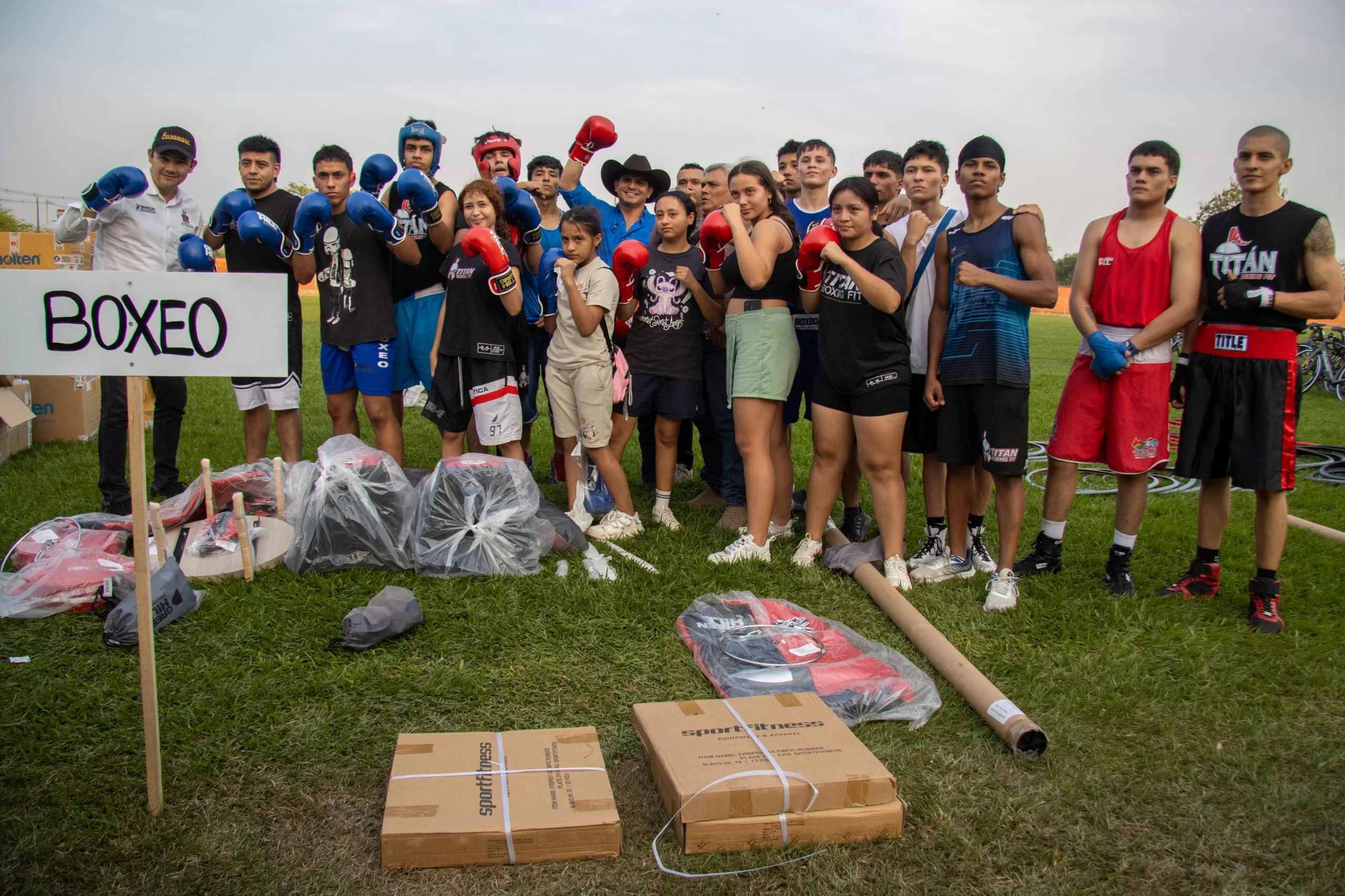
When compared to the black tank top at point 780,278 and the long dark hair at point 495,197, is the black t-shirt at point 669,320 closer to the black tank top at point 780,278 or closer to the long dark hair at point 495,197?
the black tank top at point 780,278

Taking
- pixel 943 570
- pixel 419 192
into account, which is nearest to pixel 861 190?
pixel 943 570

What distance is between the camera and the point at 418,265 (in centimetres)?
514

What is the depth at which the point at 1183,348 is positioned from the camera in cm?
410

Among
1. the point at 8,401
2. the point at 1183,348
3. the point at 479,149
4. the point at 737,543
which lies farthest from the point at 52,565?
the point at 1183,348

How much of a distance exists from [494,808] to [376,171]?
3.93m

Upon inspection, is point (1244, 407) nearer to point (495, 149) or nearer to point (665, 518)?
point (665, 518)

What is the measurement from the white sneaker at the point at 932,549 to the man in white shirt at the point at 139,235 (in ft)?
14.0

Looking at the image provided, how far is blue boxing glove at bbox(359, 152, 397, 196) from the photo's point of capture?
16.3 ft

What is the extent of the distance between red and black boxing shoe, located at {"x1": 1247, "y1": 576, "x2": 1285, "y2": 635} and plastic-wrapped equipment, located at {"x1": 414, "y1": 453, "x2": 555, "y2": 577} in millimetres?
3254

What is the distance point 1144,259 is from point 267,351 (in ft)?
12.0

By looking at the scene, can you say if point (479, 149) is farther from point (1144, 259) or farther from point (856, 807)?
point (856, 807)

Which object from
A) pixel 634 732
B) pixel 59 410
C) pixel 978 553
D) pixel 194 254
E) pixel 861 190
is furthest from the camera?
pixel 59 410

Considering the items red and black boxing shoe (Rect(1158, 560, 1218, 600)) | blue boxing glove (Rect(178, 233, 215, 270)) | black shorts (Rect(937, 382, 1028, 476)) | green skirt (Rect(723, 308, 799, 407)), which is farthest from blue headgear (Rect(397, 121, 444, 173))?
red and black boxing shoe (Rect(1158, 560, 1218, 600))

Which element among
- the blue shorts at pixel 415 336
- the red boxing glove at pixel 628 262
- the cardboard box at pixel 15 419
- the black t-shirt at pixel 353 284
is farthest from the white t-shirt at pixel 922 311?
the cardboard box at pixel 15 419
